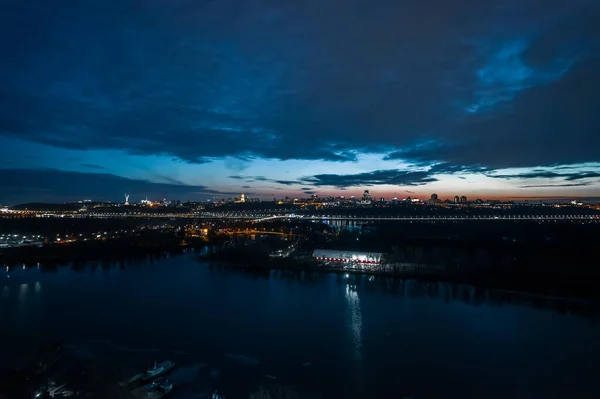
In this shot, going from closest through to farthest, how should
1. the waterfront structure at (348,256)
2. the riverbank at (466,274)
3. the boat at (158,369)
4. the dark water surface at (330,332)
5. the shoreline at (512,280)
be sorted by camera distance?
1. the boat at (158,369)
2. the dark water surface at (330,332)
3. the shoreline at (512,280)
4. the riverbank at (466,274)
5. the waterfront structure at (348,256)

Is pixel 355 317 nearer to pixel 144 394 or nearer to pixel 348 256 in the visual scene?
pixel 144 394

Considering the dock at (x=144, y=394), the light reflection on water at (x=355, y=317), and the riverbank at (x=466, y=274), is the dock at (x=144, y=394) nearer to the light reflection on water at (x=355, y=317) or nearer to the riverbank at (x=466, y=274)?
the light reflection on water at (x=355, y=317)

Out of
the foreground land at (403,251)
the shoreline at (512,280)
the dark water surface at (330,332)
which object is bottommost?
the dark water surface at (330,332)

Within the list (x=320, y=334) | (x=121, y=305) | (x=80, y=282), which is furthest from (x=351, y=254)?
(x=80, y=282)

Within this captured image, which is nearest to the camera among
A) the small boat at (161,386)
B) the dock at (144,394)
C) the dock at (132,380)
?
the dock at (144,394)

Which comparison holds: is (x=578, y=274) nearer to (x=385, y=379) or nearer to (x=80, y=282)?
(x=385, y=379)

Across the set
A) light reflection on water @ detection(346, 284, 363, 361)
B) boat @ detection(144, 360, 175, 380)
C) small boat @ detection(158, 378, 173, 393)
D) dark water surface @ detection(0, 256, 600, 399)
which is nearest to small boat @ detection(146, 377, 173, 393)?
small boat @ detection(158, 378, 173, 393)

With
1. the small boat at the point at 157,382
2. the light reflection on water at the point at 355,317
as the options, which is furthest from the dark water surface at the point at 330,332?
the small boat at the point at 157,382
